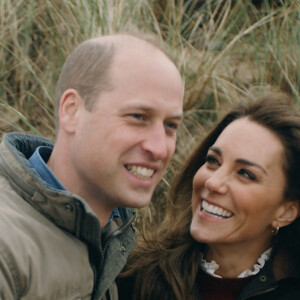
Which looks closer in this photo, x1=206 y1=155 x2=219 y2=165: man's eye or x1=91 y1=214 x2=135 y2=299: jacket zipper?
x1=91 y1=214 x2=135 y2=299: jacket zipper

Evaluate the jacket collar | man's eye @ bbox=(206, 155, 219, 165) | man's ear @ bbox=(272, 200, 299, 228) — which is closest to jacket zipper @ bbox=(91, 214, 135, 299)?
the jacket collar

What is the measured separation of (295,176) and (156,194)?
1.52m

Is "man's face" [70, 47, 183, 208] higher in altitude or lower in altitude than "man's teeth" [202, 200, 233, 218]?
higher

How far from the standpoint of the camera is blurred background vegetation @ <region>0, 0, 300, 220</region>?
4.50 m

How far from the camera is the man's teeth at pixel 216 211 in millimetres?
2865

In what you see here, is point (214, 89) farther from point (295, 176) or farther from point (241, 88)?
point (295, 176)

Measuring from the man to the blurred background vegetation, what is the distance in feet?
6.70

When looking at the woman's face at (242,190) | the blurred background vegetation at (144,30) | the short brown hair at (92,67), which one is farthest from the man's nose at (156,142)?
the blurred background vegetation at (144,30)

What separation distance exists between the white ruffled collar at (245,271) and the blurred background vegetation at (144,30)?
1.28 metres

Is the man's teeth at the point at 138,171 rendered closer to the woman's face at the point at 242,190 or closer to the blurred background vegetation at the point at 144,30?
the woman's face at the point at 242,190

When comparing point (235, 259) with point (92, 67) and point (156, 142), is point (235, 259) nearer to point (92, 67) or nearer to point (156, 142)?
point (156, 142)

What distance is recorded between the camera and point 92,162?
2.14 m

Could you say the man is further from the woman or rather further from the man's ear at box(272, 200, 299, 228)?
the man's ear at box(272, 200, 299, 228)

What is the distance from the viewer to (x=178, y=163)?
4410mm
